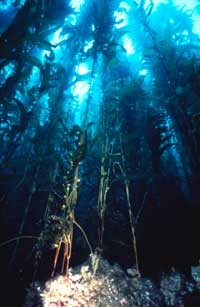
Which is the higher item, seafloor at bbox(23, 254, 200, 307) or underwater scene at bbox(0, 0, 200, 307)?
underwater scene at bbox(0, 0, 200, 307)

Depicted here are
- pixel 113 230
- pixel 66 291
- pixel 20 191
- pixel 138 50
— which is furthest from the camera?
pixel 138 50

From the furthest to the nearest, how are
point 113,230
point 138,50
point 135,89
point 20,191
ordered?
point 138,50, point 135,89, point 20,191, point 113,230

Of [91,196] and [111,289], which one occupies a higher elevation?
[91,196]

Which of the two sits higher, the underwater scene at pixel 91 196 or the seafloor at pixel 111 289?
the underwater scene at pixel 91 196

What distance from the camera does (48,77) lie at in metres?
4.05

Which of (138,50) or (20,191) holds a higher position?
(138,50)

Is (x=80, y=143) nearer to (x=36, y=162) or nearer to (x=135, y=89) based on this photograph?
(x=36, y=162)

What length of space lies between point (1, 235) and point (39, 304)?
1.50 metres

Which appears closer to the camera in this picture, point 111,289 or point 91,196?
point 111,289

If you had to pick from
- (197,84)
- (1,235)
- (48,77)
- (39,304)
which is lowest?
(39,304)

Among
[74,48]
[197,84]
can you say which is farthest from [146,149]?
[74,48]

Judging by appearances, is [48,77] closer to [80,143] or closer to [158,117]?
[80,143]

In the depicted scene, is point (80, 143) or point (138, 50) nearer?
point (80, 143)

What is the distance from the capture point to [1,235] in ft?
12.5
